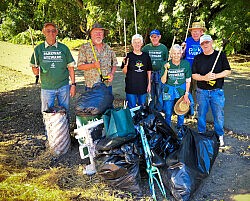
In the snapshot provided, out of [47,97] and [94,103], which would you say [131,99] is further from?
[47,97]

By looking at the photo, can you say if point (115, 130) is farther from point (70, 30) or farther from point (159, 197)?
point (70, 30)

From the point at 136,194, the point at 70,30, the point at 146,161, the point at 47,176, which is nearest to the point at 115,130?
the point at 146,161

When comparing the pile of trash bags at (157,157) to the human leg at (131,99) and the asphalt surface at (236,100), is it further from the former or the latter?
the asphalt surface at (236,100)

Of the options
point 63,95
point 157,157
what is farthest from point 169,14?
point 157,157

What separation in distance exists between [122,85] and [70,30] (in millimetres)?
12448

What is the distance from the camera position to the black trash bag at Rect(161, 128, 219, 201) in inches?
126

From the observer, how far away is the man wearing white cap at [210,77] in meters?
4.21

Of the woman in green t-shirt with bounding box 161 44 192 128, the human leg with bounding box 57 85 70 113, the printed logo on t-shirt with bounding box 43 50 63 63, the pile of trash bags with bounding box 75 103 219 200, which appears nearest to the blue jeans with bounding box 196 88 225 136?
the woman in green t-shirt with bounding box 161 44 192 128

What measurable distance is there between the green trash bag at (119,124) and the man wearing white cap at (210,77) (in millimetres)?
1388

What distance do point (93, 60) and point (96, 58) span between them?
0.07 m

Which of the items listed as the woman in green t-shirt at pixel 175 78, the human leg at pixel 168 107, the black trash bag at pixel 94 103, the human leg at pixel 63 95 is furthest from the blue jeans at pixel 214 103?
the human leg at pixel 63 95

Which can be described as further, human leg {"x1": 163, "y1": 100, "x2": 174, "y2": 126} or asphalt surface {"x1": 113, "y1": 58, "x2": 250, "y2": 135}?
asphalt surface {"x1": 113, "y1": 58, "x2": 250, "y2": 135}

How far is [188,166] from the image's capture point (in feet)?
10.7

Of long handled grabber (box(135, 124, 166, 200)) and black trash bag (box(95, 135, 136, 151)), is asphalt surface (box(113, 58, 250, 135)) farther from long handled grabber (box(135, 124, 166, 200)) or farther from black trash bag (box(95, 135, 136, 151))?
black trash bag (box(95, 135, 136, 151))
